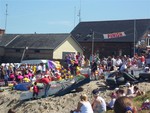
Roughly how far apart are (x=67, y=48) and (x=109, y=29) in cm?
894

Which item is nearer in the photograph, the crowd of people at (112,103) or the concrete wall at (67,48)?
the crowd of people at (112,103)

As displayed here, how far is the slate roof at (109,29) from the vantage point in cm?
4972

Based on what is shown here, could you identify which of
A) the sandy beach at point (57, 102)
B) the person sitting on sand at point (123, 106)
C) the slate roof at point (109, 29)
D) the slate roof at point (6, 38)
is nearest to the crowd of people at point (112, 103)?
the person sitting on sand at point (123, 106)

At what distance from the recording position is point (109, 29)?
53062mm

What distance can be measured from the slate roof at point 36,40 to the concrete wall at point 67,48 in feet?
2.01

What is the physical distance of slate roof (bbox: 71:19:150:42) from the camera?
163ft

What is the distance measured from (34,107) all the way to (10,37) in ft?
121

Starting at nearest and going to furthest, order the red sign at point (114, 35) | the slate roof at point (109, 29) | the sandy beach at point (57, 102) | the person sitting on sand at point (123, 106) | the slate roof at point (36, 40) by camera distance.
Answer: the person sitting on sand at point (123, 106)
the sandy beach at point (57, 102)
the slate roof at point (36, 40)
the slate roof at point (109, 29)
the red sign at point (114, 35)

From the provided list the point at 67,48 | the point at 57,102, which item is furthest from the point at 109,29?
the point at 57,102

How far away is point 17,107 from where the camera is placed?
65.9 feet

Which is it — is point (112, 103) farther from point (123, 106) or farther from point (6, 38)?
point (6, 38)

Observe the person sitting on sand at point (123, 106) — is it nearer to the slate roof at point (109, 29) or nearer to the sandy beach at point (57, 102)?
the sandy beach at point (57, 102)

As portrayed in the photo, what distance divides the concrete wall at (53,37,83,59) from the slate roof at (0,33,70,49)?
613 mm

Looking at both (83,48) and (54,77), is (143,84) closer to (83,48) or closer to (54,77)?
(54,77)
